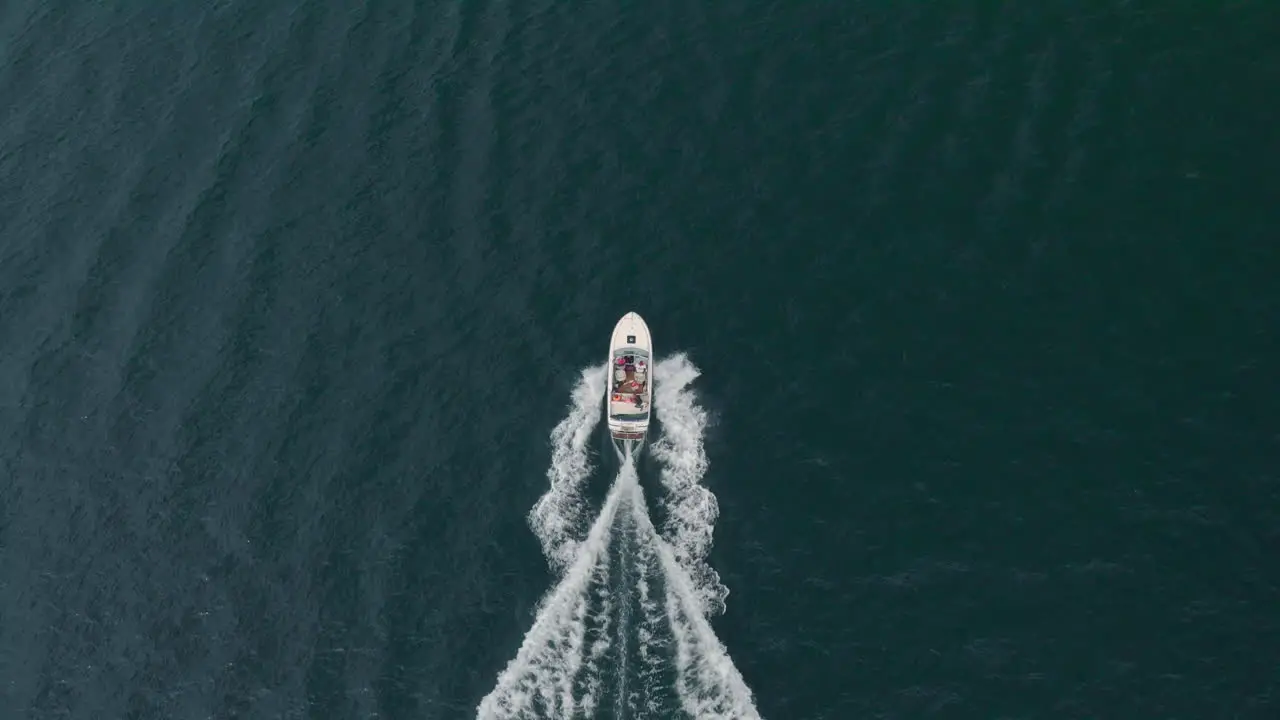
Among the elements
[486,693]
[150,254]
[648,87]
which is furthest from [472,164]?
[486,693]

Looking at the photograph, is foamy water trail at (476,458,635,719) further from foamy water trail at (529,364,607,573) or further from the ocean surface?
foamy water trail at (529,364,607,573)

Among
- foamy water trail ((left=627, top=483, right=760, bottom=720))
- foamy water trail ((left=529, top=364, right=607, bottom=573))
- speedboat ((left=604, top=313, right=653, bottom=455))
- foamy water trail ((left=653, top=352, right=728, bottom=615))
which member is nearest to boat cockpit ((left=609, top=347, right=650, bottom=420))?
speedboat ((left=604, top=313, right=653, bottom=455))

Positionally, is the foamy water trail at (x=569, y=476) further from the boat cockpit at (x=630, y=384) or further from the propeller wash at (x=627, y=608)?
the boat cockpit at (x=630, y=384)

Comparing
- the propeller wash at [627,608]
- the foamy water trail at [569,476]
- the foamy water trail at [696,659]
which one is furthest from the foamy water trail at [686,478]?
the foamy water trail at [569,476]

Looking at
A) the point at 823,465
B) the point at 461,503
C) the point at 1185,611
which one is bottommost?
the point at 1185,611

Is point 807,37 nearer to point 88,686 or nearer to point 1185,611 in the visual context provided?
point 1185,611
